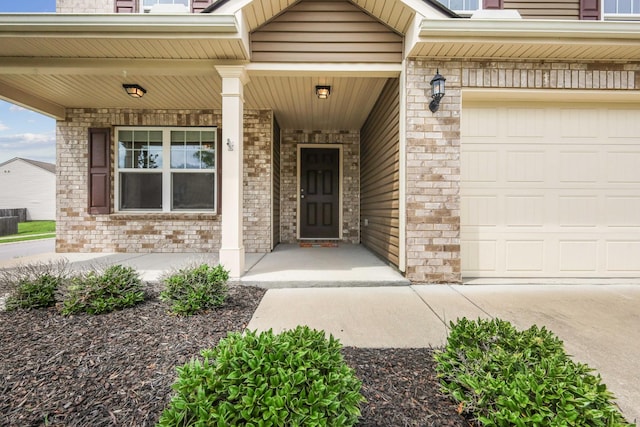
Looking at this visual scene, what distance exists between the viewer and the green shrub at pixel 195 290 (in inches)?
85.0

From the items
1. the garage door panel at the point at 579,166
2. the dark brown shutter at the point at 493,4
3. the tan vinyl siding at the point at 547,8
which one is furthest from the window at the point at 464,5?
the garage door panel at the point at 579,166

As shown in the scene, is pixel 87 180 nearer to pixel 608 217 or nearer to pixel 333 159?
pixel 333 159

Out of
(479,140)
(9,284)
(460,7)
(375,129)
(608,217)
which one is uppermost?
(460,7)

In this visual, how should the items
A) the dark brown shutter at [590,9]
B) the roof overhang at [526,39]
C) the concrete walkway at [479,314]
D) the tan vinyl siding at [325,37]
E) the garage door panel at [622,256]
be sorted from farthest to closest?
the dark brown shutter at [590,9] < the garage door panel at [622,256] < the tan vinyl siding at [325,37] < the roof overhang at [526,39] < the concrete walkway at [479,314]

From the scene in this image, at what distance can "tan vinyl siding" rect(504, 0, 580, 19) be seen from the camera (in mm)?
3721

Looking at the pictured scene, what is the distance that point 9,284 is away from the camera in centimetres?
229

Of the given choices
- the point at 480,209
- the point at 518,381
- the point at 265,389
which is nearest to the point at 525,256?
the point at 480,209

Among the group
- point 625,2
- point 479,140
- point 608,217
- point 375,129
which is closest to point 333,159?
point 375,129

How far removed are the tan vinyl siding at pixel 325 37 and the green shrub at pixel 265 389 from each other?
3.09 m

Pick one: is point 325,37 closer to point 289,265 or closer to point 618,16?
point 289,265

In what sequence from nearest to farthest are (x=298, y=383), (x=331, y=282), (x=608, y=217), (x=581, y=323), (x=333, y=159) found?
(x=298, y=383), (x=581, y=323), (x=331, y=282), (x=608, y=217), (x=333, y=159)

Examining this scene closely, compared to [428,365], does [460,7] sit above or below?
above

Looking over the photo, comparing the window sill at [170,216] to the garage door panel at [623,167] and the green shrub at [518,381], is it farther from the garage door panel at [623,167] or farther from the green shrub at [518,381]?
the garage door panel at [623,167]

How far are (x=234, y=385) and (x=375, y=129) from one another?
4381 millimetres
